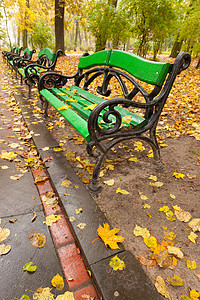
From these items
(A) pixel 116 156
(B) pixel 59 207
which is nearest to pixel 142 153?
(A) pixel 116 156

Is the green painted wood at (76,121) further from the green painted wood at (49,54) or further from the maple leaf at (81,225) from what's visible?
the green painted wood at (49,54)

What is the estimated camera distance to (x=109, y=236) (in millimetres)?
1333

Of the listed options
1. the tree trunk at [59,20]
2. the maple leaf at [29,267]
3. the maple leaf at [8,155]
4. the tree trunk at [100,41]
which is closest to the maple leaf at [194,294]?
the maple leaf at [29,267]

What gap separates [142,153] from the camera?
8.17 feet

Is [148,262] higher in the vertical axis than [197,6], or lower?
lower

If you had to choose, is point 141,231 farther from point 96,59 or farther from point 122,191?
point 96,59

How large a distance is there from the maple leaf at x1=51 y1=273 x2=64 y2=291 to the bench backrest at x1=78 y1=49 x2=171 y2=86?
1.69m

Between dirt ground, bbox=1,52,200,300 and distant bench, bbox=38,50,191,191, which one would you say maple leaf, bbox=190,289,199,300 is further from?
distant bench, bbox=38,50,191,191

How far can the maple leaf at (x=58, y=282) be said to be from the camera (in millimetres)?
1122

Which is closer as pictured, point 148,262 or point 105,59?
point 148,262

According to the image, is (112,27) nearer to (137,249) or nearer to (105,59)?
(105,59)

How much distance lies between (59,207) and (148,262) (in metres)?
0.83

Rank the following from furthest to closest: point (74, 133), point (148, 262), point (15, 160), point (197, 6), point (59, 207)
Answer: point (197, 6) → point (74, 133) → point (15, 160) → point (59, 207) → point (148, 262)

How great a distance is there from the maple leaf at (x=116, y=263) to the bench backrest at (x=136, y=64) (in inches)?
57.4
